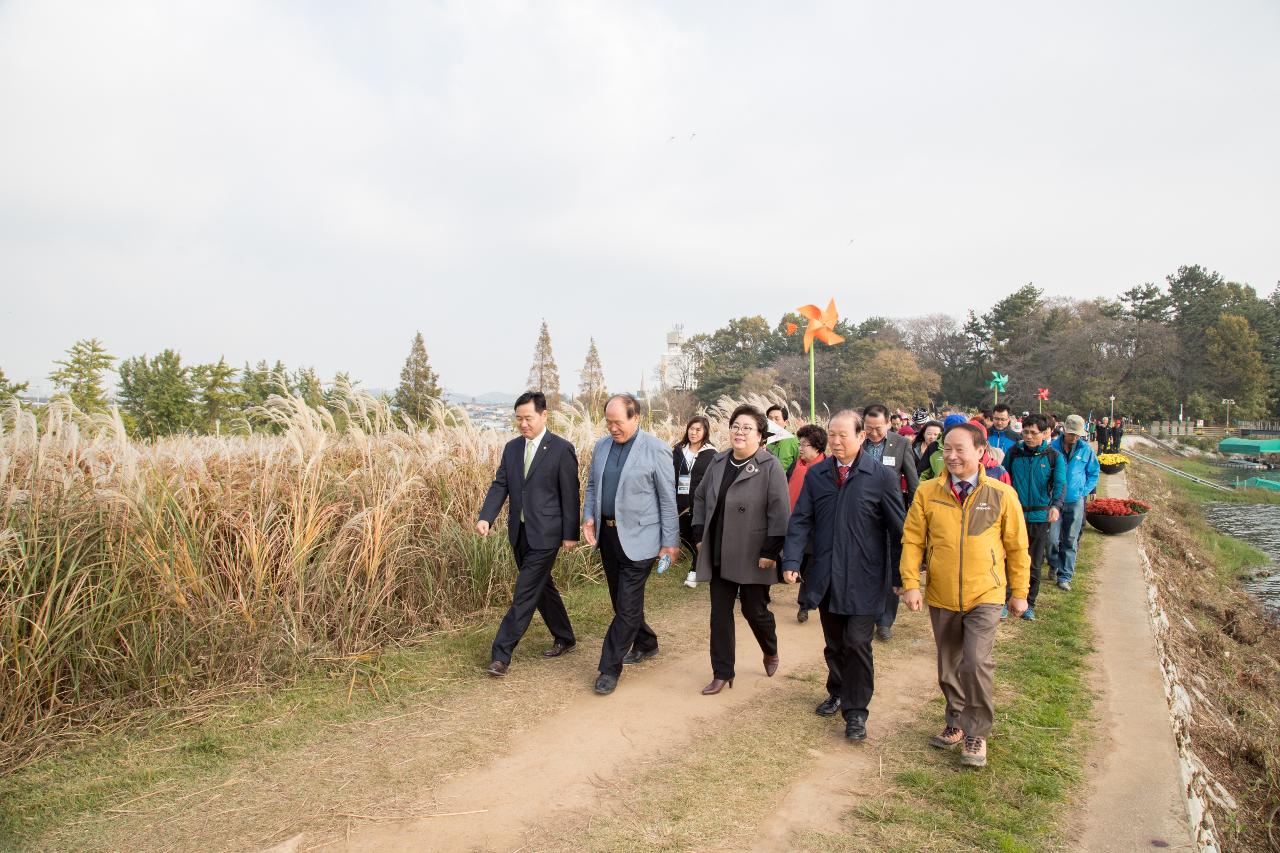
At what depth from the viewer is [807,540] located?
437 cm

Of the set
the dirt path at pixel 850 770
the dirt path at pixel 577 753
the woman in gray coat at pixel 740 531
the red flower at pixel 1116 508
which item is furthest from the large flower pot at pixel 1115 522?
the woman in gray coat at pixel 740 531

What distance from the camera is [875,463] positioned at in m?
4.12

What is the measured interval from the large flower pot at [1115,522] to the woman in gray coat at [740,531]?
8.49 m

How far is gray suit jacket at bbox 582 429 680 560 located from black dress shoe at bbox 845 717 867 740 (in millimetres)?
1462

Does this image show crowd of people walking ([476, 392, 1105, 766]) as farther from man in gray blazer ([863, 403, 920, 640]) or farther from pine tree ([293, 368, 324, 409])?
pine tree ([293, 368, 324, 409])

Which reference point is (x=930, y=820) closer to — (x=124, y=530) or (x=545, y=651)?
(x=545, y=651)

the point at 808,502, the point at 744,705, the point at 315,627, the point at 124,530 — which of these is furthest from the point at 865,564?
the point at 124,530

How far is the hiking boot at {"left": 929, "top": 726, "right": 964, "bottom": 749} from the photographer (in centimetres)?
385

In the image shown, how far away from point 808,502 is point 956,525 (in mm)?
893

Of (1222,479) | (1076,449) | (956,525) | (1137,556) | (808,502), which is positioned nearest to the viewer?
(956,525)

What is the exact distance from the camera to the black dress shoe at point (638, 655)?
17.2 ft

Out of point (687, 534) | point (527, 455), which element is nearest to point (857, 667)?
point (527, 455)

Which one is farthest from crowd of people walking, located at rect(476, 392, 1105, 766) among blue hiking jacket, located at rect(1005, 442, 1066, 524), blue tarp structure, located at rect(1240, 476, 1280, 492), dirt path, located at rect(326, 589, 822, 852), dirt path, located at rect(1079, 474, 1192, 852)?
blue tarp structure, located at rect(1240, 476, 1280, 492)

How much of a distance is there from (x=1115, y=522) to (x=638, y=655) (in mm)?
8854
